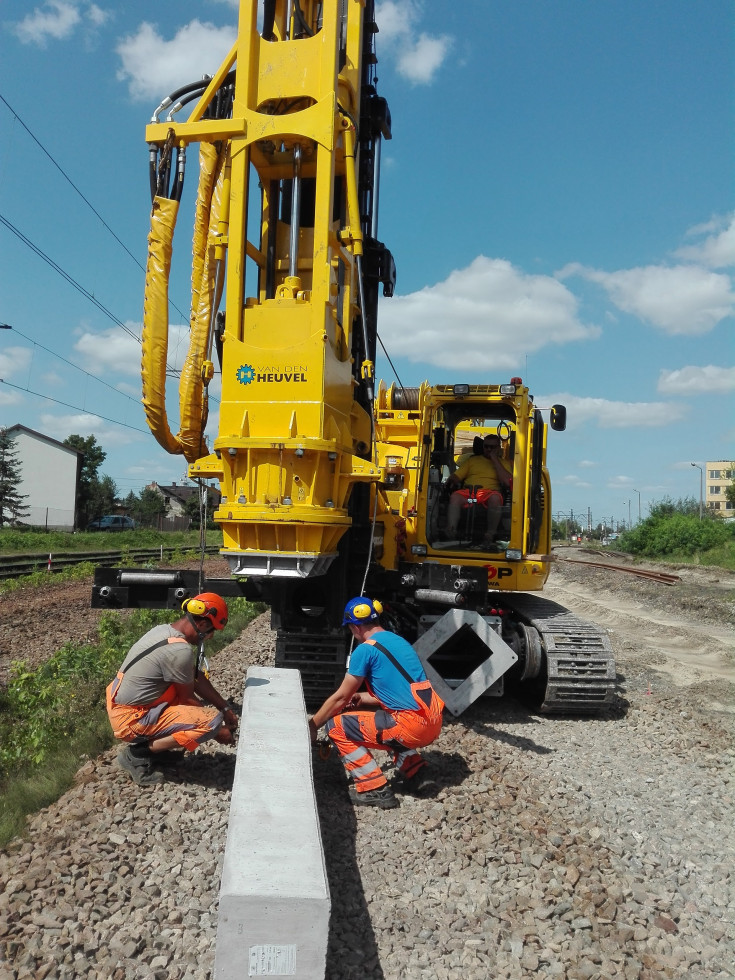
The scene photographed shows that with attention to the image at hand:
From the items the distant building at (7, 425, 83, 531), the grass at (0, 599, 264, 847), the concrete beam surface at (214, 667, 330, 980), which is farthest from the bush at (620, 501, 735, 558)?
the distant building at (7, 425, 83, 531)

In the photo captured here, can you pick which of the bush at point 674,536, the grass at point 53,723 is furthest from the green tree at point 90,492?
the grass at point 53,723

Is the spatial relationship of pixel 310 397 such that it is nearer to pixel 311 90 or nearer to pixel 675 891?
pixel 311 90

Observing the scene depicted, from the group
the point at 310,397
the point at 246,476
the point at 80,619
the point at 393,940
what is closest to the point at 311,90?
the point at 310,397

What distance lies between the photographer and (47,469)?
206ft

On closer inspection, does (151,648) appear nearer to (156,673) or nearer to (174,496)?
(156,673)

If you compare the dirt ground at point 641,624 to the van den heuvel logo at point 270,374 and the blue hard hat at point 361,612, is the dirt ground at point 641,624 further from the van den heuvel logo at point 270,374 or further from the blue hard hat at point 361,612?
the van den heuvel logo at point 270,374

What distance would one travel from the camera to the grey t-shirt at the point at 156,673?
17.4 ft

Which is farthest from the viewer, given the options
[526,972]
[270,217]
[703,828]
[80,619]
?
[80,619]

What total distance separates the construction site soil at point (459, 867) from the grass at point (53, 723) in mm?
243

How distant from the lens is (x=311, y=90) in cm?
626

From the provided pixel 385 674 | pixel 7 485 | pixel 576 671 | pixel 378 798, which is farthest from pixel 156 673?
pixel 7 485

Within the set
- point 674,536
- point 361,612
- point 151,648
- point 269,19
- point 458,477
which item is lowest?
point 151,648

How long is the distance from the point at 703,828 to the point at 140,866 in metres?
3.62

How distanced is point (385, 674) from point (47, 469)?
63.1 m
